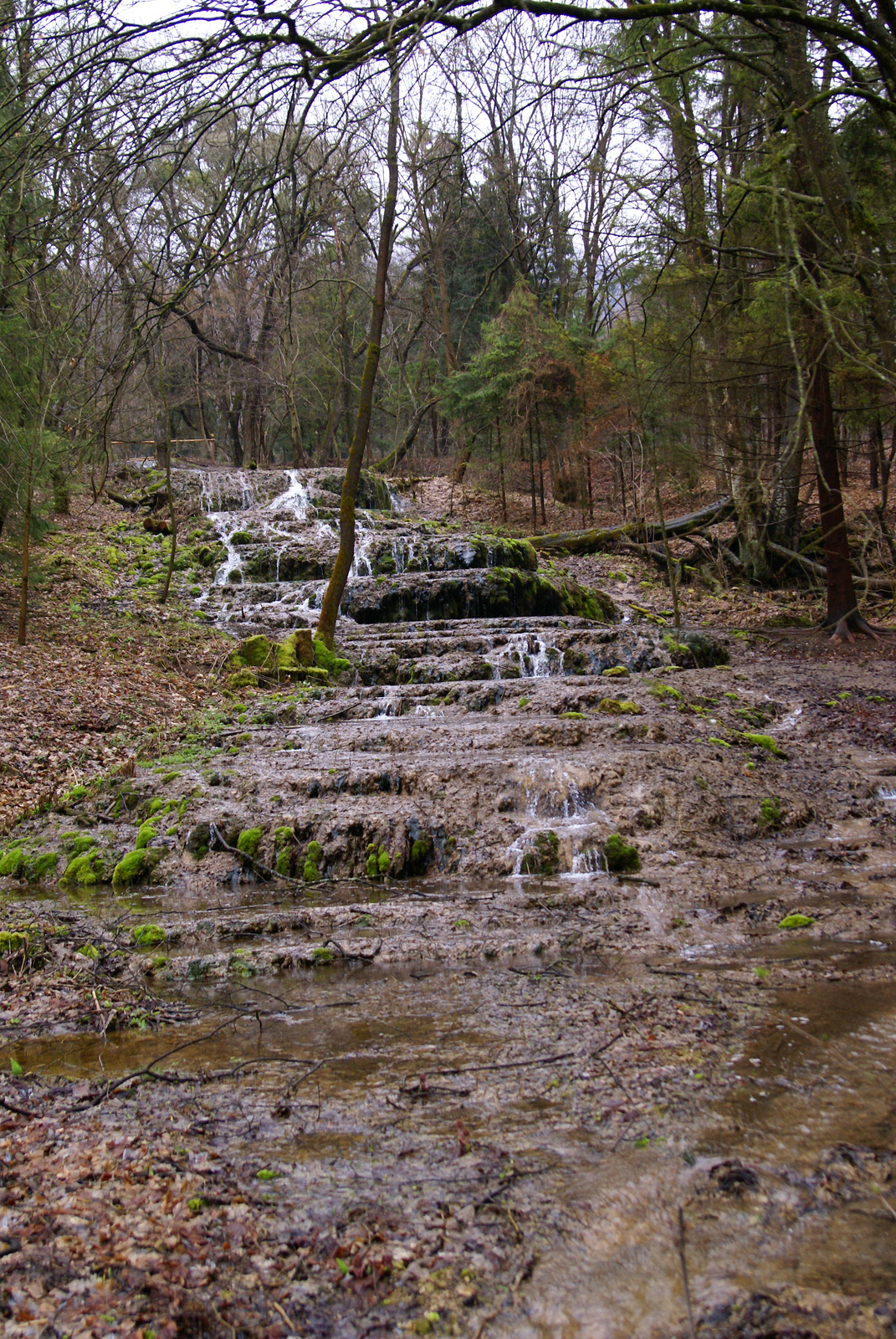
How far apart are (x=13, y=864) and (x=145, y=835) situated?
3.32ft

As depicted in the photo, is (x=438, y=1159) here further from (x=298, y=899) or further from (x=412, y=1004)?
(x=298, y=899)

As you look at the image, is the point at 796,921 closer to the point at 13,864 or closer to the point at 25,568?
the point at 13,864

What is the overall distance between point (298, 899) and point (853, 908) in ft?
11.9

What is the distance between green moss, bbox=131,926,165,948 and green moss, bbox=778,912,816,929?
3701 millimetres

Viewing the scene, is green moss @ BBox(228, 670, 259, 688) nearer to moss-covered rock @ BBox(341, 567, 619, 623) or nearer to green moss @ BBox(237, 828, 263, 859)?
moss-covered rock @ BBox(341, 567, 619, 623)

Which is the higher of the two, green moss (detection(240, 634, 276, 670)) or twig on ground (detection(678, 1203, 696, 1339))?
green moss (detection(240, 634, 276, 670))

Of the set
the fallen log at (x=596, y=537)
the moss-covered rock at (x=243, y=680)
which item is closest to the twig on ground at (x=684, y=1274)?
the moss-covered rock at (x=243, y=680)

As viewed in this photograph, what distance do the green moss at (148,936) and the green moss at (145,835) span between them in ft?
5.50

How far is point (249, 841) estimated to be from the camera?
6371 millimetres

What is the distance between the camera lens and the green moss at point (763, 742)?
7.71 m

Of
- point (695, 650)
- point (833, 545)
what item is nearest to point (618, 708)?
point (695, 650)

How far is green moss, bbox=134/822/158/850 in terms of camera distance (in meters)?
6.50

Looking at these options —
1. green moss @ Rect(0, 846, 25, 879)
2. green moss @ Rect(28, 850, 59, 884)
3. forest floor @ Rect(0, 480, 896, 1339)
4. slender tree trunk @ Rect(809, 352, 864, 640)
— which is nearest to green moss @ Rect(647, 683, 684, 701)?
forest floor @ Rect(0, 480, 896, 1339)

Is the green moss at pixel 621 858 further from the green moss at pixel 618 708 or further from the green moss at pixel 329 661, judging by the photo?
the green moss at pixel 329 661
